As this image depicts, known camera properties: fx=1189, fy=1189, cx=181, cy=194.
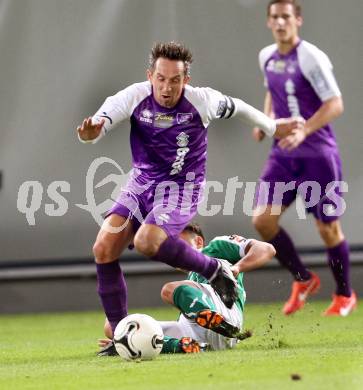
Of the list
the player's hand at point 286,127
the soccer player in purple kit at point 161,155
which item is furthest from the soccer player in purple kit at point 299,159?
the soccer player in purple kit at point 161,155

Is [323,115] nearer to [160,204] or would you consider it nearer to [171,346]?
[160,204]

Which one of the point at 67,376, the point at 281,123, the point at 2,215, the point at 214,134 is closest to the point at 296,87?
the point at 214,134

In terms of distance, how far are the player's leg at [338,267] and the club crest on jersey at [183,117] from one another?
9.63ft

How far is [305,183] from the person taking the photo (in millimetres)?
9844

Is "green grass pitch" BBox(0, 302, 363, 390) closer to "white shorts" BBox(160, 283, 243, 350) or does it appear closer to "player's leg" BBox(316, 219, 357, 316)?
"white shorts" BBox(160, 283, 243, 350)

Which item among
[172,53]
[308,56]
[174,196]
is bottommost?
[174,196]

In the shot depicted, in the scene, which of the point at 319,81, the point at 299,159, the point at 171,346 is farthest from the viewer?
the point at 299,159

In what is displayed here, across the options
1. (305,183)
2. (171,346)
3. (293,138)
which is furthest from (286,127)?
(305,183)

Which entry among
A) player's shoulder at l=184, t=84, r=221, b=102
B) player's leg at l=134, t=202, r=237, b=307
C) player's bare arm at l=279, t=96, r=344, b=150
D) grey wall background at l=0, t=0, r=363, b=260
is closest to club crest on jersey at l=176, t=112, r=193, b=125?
player's shoulder at l=184, t=84, r=221, b=102

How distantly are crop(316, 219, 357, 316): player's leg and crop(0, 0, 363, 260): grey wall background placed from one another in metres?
1.35

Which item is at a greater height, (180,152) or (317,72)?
(317,72)

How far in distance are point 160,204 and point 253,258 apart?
2.19ft

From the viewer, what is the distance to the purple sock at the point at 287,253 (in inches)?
389

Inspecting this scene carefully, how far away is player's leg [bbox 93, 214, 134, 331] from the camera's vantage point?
7207mm
